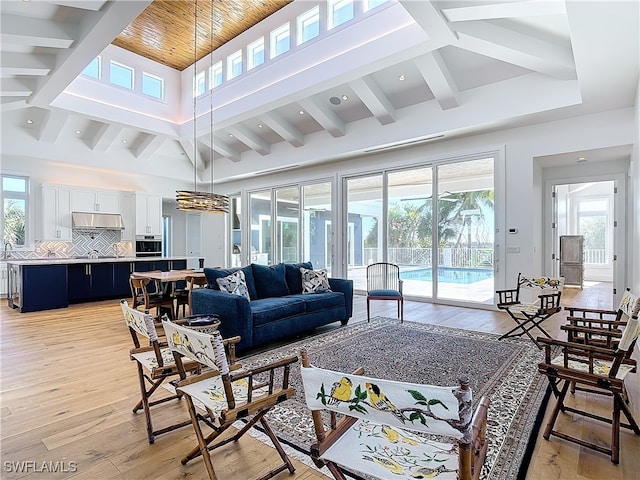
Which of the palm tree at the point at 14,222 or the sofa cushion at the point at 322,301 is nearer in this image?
the sofa cushion at the point at 322,301

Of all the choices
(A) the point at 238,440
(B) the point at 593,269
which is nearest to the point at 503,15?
(A) the point at 238,440

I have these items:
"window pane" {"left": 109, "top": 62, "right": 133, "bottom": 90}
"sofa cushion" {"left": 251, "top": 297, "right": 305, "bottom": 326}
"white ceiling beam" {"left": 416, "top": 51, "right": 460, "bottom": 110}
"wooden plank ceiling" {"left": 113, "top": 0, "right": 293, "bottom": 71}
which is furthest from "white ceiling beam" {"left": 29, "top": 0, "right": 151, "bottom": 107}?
"white ceiling beam" {"left": 416, "top": 51, "right": 460, "bottom": 110}

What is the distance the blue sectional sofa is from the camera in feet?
12.1

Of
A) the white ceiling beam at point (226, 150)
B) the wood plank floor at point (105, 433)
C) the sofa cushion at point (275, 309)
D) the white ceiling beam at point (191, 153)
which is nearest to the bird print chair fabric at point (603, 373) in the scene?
the wood plank floor at point (105, 433)

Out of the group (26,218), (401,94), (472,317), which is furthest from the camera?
(26,218)

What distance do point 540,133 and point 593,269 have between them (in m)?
7.60

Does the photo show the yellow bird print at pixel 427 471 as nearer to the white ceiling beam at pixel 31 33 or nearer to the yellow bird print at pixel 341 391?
the yellow bird print at pixel 341 391

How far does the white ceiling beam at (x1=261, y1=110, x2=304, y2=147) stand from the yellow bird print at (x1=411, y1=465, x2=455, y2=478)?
7408 mm

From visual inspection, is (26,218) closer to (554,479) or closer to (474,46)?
(474,46)

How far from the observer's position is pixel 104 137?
845cm

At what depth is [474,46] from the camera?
4.29 meters

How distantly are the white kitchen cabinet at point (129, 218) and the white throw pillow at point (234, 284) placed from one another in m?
6.74

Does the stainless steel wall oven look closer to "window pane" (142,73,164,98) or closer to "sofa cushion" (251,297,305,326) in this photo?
"window pane" (142,73,164,98)

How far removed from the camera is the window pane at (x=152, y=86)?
7890mm
